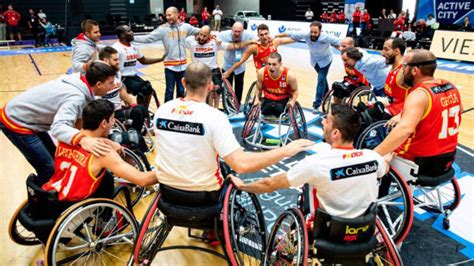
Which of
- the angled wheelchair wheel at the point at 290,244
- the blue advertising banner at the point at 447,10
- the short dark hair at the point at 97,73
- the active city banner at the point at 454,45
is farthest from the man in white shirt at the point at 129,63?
the blue advertising banner at the point at 447,10

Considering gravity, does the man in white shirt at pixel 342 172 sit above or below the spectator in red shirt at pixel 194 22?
below

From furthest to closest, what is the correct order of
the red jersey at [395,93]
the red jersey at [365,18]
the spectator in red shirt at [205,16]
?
1. the spectator in red shirt at [205,16]
2. the red jersey at [365,18]
3. the red jersey at [395,93]

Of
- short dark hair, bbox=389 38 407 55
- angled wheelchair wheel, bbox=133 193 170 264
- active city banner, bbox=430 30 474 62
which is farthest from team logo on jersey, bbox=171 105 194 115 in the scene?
active city banner, bbox=430 30 474 62

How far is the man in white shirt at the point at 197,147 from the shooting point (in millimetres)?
2037

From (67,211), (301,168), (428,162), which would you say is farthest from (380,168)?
(67,211)

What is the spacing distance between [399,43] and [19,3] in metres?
19.5

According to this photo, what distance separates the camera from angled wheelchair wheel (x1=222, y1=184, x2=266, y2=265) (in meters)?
2.06

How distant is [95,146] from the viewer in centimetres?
222

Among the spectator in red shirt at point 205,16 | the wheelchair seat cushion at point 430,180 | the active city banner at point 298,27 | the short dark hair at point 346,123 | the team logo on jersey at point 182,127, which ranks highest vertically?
the spectator in red shirt at point 205,16

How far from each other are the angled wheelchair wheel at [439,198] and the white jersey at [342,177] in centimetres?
117

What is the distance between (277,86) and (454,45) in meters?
7.83

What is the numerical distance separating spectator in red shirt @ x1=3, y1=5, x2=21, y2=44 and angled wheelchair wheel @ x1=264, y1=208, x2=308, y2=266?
17.0 m

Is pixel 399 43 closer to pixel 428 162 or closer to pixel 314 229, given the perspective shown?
pixel 428 162

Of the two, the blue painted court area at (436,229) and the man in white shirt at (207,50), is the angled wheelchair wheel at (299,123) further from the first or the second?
the man in white shirt at (207,50)
